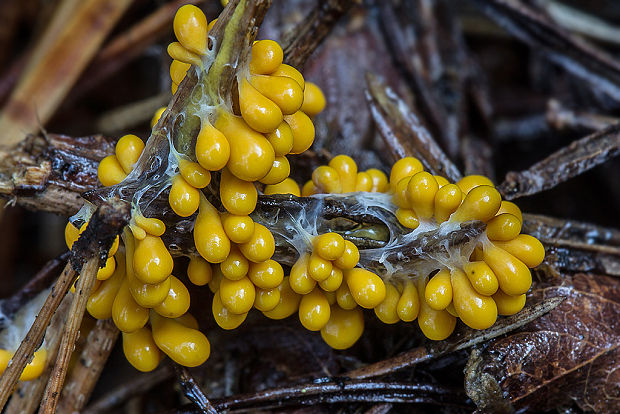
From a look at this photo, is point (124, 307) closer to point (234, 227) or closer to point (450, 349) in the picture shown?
point (234, 227)

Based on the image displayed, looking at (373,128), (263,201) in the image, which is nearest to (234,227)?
(263,201)

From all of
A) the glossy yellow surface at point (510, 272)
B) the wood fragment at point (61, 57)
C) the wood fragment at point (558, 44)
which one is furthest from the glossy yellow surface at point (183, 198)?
the wood fragment at point (558, 44)

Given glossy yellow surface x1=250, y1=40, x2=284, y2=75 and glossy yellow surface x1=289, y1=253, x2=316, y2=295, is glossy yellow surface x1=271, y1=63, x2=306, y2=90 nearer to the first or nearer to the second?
glossy yellow surface x1=250, y1=40, x2=284, y2=75

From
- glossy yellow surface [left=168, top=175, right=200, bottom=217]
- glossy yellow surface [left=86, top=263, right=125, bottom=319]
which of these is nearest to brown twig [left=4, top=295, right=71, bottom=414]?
glossy yellow surface [left=86, top=263, right=125, bottom=319]

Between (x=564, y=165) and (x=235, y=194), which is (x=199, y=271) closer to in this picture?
(x=235, y=194)

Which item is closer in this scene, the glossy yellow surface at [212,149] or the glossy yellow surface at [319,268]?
the glossy yellow surface at [212,149]

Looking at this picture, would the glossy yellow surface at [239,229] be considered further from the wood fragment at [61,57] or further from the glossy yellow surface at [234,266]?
the wood fragment at [61,57]
